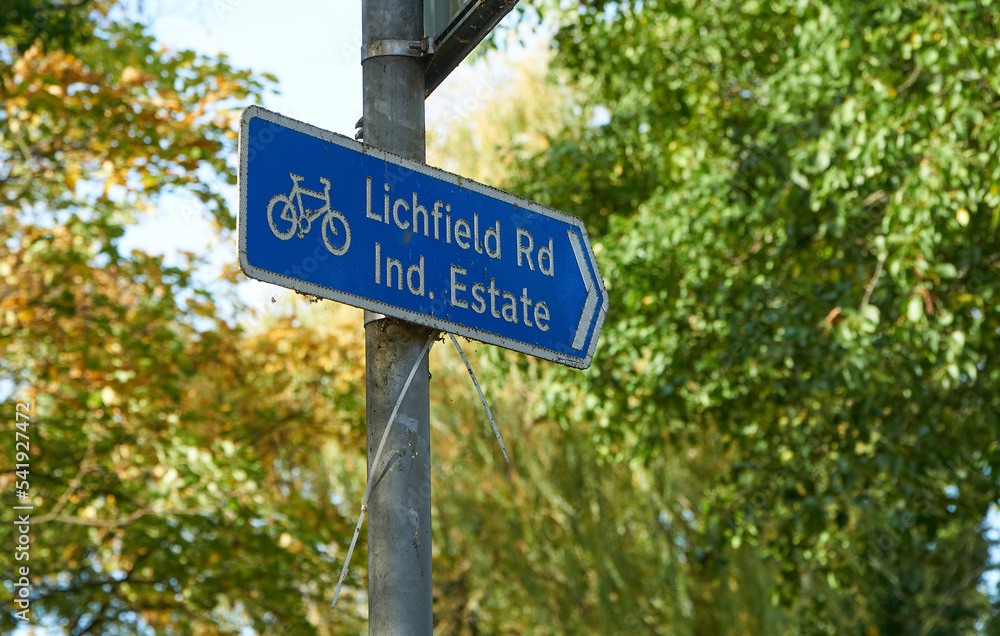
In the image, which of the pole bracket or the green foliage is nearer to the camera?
the pole bracket

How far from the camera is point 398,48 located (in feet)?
6.91

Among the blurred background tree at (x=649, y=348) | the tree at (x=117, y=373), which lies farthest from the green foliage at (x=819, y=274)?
the tree at (x=117, y=373)

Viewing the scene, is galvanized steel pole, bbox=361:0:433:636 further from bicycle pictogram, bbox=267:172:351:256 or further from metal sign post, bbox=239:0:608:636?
A: bicycle pictogram, bbox=267:172:351:256

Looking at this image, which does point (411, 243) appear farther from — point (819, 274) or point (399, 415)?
point (819, 274)

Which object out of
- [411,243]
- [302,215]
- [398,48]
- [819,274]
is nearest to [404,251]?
[411,243]

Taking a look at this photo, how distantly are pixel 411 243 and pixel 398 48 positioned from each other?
1.50 feet

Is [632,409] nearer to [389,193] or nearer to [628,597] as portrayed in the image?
[628,597]

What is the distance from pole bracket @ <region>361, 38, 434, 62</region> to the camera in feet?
6.91

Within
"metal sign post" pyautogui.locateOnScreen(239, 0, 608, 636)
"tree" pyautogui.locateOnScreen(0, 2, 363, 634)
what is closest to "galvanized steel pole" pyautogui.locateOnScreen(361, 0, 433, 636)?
"metal sign post" pyautogui.locateOnScreen(239, 0, 608, 636)

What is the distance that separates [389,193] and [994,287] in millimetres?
4863

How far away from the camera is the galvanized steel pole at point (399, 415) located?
1.78m

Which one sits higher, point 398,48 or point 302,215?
point 398,48

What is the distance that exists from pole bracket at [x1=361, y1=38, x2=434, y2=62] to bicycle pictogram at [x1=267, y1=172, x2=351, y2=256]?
15.6 inches

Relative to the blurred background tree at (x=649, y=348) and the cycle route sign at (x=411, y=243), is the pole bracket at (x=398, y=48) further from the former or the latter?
the blurred background tree at (x=649, y=348)
